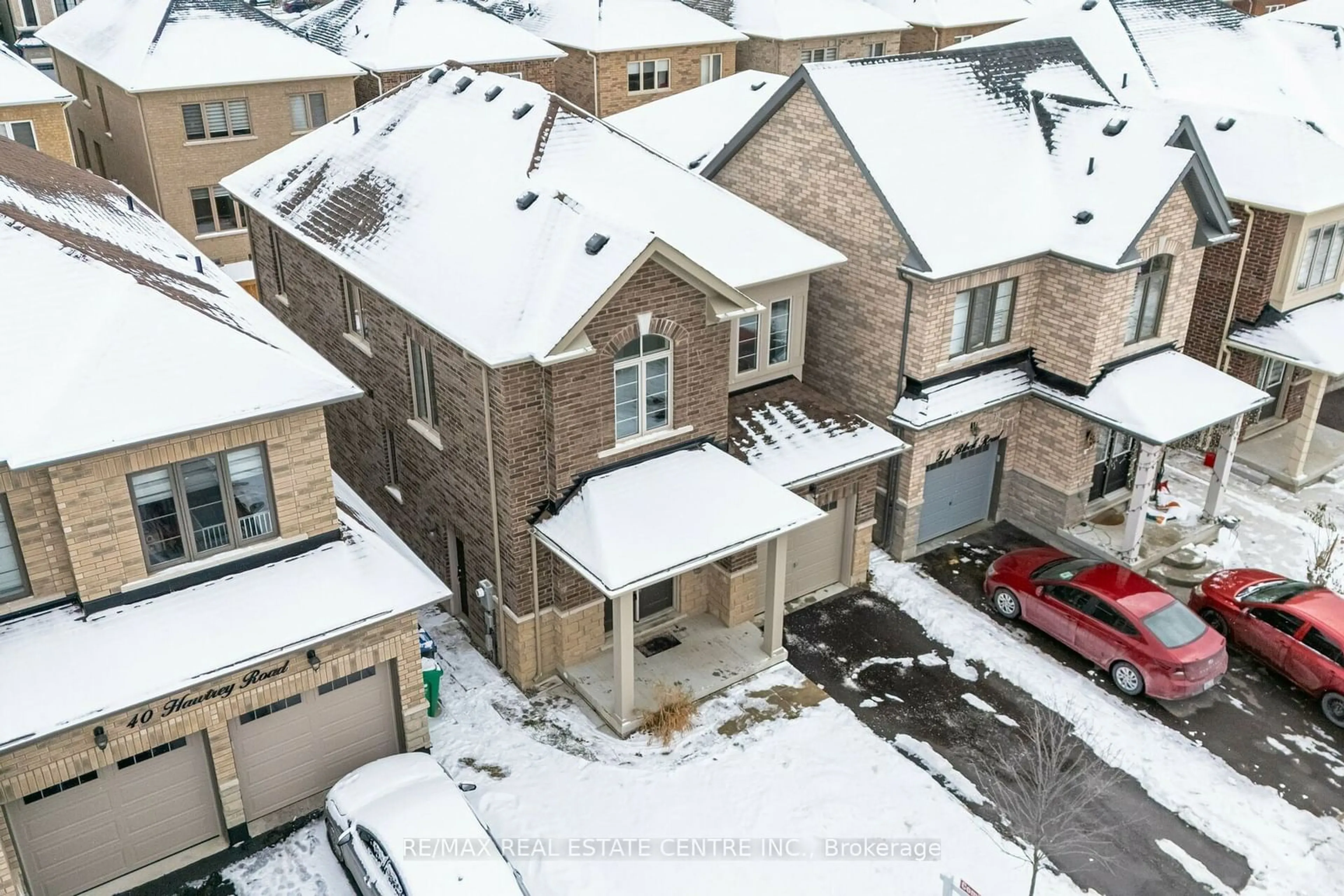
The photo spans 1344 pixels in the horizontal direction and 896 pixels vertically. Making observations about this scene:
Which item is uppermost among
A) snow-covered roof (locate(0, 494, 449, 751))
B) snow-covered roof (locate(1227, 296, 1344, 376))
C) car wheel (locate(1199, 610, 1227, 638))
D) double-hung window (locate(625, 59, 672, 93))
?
double-hung window (locate(625, 59, 672, 93))

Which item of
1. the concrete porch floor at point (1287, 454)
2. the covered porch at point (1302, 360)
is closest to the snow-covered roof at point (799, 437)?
the covered porch at point (1302, 360)

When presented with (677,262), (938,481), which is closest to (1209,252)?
(938,481)

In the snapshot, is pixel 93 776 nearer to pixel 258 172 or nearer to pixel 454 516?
pixel 454 516

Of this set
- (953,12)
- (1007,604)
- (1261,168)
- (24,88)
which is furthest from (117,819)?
(953,12)

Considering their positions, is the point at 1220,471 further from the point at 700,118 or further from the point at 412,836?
the point at 412,836

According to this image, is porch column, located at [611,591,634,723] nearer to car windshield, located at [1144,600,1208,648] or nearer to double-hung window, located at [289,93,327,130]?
car windshield, located at [1144,600,1208,648]

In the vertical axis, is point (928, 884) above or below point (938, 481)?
below

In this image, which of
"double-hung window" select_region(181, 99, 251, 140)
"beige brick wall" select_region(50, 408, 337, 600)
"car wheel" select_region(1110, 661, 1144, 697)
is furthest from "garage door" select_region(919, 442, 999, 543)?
"double-hung window" select_region(181, 99, 251, 140)
